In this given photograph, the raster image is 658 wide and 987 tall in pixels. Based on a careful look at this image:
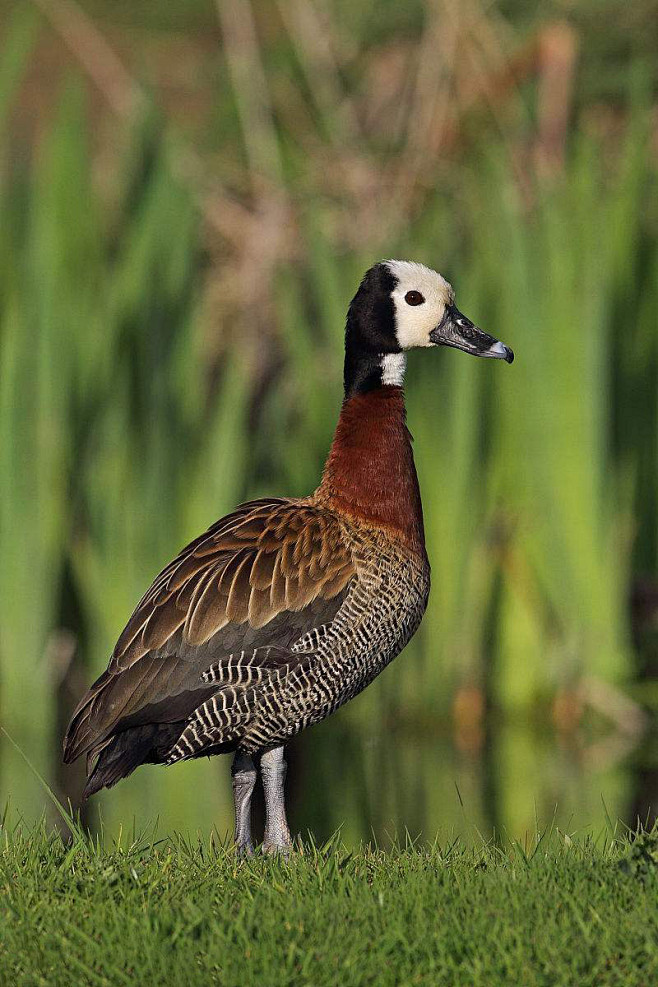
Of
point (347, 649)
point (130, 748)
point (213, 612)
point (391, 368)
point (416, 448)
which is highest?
point (391, 368)

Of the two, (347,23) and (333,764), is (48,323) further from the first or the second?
(347,23)

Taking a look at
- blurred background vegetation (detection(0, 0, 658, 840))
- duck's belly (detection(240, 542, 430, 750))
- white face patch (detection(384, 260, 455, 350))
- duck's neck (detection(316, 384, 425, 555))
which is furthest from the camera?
blurred background vegetation (detection(0, 0, 658, 840))

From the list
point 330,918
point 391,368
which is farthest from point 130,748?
point 391,368

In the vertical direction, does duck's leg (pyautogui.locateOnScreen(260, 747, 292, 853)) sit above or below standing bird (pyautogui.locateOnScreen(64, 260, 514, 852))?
below

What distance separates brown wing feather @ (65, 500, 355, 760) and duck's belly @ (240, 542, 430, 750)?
6cm

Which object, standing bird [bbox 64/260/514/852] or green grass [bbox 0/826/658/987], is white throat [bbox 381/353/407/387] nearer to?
standing bird [bbox 64/260/514/852]

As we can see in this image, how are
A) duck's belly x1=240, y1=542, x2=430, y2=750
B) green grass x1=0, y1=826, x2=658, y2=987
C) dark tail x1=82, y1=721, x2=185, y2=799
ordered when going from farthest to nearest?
1. duck's belly x1=240, y1=542, x2=430, y2=750
2. dark tail x1=82, y1=721, x2=185, y2=799
3. green grass x1=0, y1=826, x2=658, y2=987

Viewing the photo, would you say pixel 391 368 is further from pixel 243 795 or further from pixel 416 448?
pixel 416 448

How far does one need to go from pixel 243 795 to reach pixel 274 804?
0.17m

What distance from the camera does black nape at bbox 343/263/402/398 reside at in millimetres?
5703

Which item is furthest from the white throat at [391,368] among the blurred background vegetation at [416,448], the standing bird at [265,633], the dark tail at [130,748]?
the blurred background vegetation at [416,448]

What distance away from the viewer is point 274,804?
529 cm

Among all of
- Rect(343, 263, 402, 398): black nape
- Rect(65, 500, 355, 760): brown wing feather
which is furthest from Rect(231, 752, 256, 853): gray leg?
Rect(343, 263, 402, 398): black nape

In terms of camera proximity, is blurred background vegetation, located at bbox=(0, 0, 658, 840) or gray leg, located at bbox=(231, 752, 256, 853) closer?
gray leg, located at bbox=(231, 752, 256, 853)
